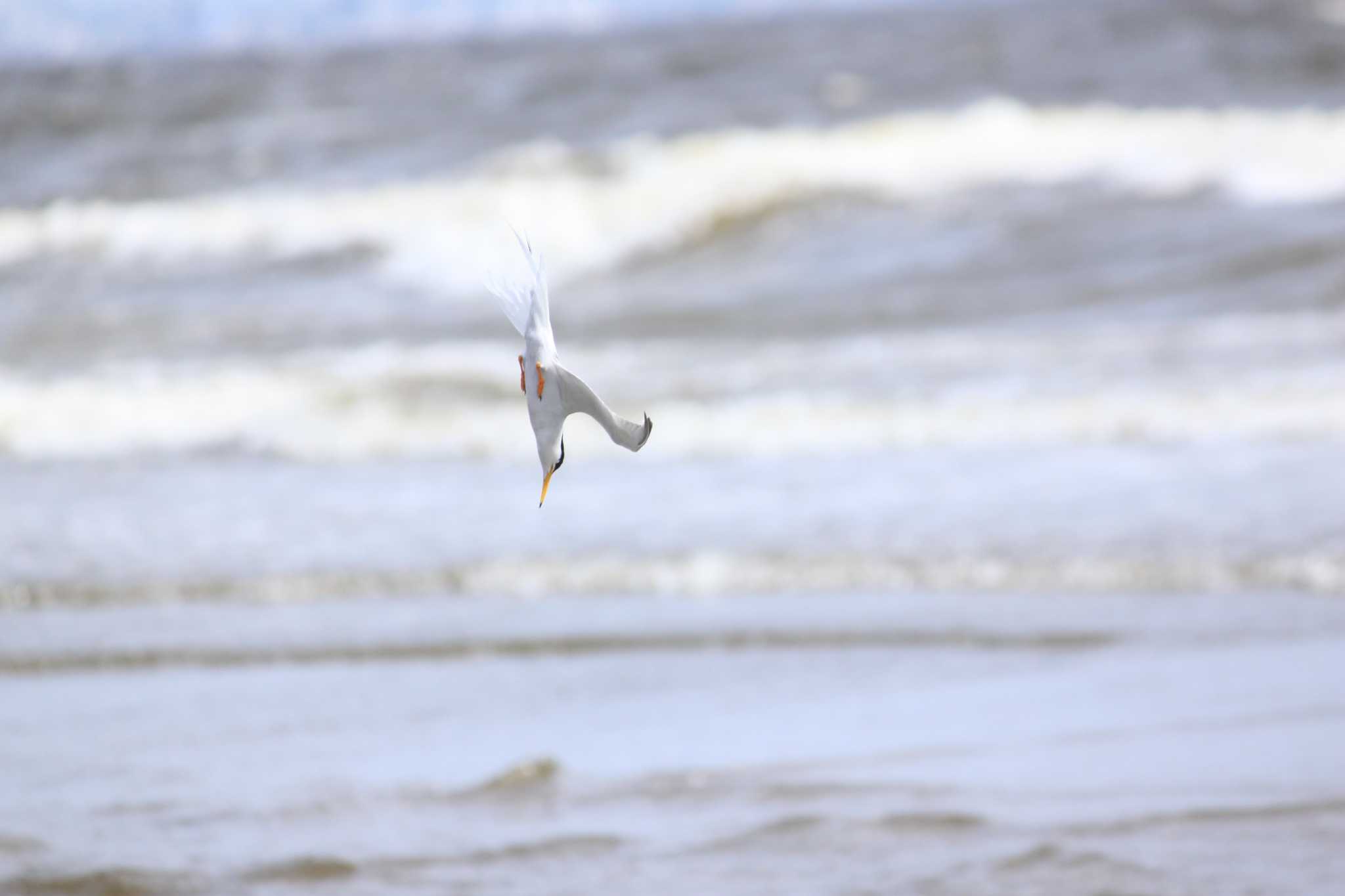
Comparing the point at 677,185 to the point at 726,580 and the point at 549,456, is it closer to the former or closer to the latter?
the point at 726,580

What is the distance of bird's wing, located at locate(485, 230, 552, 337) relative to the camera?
4.01 feet

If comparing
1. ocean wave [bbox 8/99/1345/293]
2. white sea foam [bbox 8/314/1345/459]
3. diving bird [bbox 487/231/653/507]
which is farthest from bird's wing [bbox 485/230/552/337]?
ocean wave [bbox 8/99/1345/293]

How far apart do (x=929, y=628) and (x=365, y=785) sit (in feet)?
5.41

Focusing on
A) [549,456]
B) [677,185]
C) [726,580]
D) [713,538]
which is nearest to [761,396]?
[713,538]

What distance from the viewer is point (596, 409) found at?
1.25m

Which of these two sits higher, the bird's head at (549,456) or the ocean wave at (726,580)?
the bird's head at (549,456)

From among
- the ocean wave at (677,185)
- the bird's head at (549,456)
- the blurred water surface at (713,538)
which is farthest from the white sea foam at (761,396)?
the bird's head at (549,456)

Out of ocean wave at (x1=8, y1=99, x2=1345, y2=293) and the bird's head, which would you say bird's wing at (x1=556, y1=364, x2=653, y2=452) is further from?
ocean wave at (x1=8, y1=99, x2=1345, y2=293)

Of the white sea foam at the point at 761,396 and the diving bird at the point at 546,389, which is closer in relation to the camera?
the diving bird at the point at 546,389

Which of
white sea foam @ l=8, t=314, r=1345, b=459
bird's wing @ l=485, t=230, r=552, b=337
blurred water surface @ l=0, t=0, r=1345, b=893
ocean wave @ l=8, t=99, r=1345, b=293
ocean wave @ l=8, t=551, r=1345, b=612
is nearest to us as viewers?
bird's wing @ l=485, t=230, r=552, b=337

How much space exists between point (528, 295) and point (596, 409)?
0.09 meters

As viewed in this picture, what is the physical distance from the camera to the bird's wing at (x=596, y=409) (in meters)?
1.25

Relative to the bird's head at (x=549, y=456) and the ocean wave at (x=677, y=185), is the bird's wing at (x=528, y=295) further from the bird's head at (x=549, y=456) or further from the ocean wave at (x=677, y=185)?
the ocean wave at (x=677, y=185)

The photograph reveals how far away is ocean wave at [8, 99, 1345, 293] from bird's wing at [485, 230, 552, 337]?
40.1 feet
